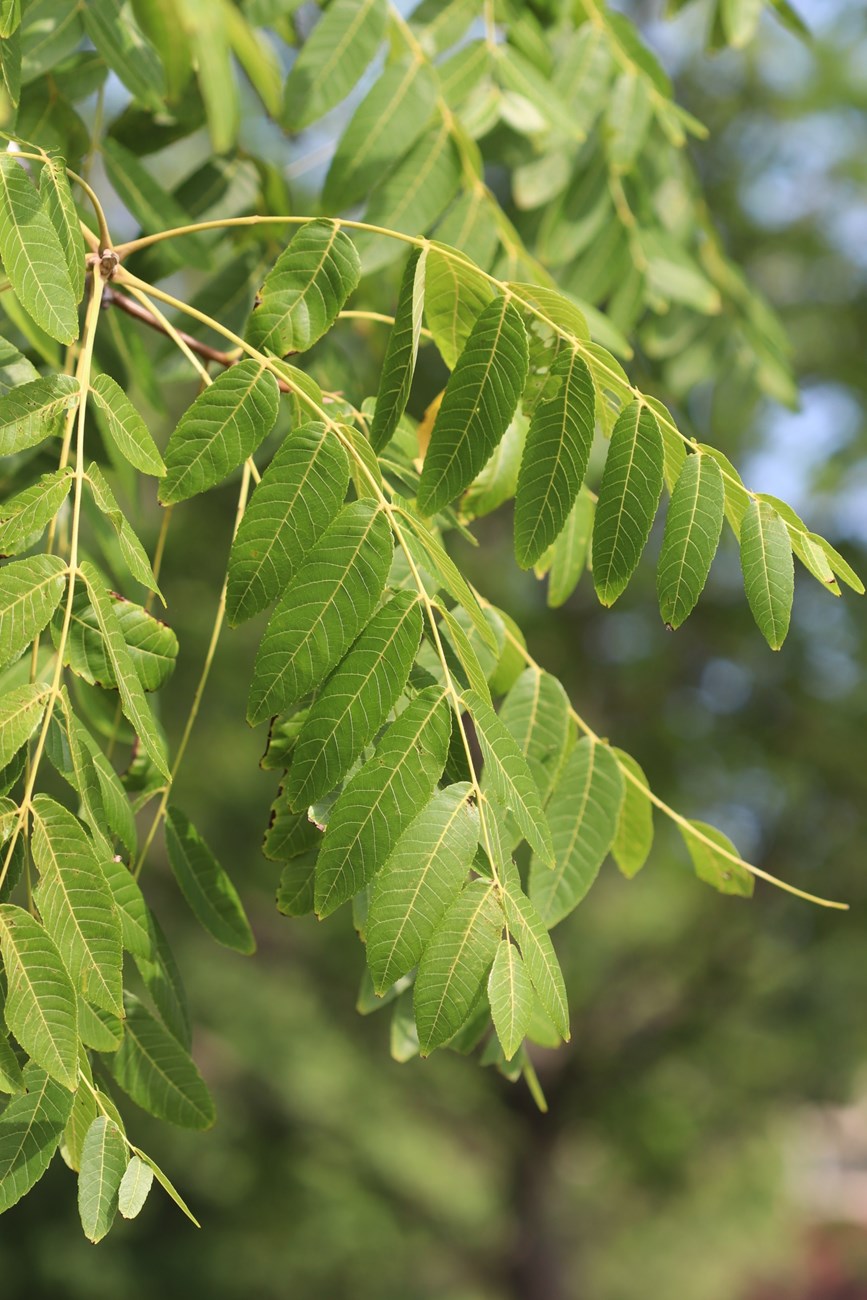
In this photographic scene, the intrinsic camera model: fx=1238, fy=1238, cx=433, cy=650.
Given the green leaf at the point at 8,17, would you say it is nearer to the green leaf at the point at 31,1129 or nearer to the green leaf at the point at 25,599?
the green leaf at the point at 25,599

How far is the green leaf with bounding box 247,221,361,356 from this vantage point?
1107 mm

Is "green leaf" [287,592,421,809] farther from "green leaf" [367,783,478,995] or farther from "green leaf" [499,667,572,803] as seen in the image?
"green leaf" [499,667,572,803]

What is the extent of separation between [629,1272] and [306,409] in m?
10.2

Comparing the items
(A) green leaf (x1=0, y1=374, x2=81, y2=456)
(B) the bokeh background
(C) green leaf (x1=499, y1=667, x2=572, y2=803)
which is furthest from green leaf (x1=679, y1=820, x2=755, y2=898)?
(B) the bokeh background

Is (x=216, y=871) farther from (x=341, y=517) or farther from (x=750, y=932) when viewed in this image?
(x=750, y=932)

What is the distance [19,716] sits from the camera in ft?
2.90

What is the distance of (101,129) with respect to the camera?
178 cm

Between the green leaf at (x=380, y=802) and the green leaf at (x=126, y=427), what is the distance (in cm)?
29

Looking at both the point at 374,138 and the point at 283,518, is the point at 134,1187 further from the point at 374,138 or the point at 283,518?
the point at 374,138

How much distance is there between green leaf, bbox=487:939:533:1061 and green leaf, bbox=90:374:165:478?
1.54 feet

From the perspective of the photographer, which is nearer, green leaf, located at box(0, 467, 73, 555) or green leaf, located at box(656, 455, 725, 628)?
green leaf, located at box(0, 467, 73, 555)

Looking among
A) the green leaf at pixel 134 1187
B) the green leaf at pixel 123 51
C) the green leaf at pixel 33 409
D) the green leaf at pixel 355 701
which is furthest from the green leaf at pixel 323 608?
the green leaf at pixel 123 51

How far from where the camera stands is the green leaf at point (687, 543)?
1.04 meters

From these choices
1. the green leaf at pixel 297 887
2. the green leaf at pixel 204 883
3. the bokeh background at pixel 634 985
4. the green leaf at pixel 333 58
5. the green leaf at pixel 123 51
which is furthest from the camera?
the bokeh background at pixel 634 985
